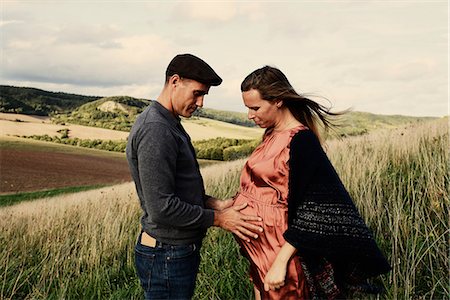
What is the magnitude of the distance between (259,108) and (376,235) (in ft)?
6.27

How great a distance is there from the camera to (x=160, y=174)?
1.83 meters

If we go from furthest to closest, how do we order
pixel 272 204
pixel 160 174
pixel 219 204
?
pixel 219 204, pixel 272 204, pixel 160 174

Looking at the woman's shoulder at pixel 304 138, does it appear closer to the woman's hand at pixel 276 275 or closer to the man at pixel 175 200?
the man at pixel 175 200

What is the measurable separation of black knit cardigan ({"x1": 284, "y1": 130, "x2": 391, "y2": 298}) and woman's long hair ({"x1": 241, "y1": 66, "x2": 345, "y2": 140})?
0.72 ft

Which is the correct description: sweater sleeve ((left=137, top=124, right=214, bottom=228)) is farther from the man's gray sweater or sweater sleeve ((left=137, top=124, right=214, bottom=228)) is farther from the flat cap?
the flat cap

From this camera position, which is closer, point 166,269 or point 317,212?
point 317,212

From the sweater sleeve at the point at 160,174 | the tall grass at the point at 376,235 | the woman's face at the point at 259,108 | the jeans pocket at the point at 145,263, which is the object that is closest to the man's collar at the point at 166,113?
the sweater sleeve at the point at 160,174

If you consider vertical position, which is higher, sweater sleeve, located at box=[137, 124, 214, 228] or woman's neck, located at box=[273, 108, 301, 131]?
woman's neck, located at box=[273, 108, 301, 131]

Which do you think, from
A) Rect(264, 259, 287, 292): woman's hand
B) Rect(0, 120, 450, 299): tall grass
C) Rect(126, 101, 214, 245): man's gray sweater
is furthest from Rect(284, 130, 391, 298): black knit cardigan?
Rect(0, 120, 450, 299): tall grass

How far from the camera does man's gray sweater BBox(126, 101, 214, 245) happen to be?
1841 mm

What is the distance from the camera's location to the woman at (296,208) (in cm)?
186

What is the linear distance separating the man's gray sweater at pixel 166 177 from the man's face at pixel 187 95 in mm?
66

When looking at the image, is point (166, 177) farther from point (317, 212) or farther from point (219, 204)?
point (317, 212)

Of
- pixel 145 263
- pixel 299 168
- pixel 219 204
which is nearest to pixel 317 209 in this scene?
pixel 299 168
